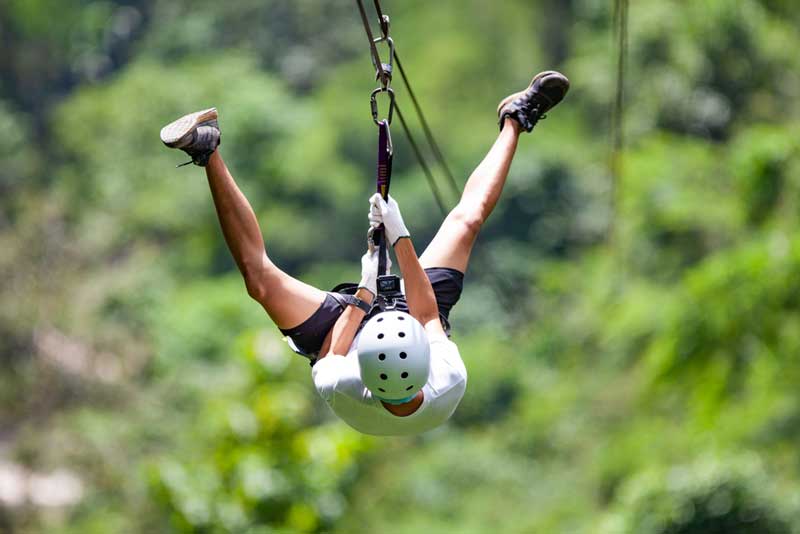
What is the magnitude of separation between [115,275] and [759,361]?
7.66m

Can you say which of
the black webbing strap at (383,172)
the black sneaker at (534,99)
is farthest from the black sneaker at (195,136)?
the black sneaker at (534,99)

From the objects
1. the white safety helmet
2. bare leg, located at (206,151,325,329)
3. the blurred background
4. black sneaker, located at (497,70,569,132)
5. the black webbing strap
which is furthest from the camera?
the blurred background

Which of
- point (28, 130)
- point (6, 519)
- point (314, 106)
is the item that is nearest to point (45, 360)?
point (6, 519)

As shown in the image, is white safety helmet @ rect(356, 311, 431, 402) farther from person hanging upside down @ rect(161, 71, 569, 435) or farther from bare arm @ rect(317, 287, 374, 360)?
bare arm @ rect(317, 287, 374, 360)

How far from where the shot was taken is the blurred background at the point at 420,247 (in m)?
10.6

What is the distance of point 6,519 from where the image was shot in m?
12.7

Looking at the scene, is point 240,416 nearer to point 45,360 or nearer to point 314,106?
point 45,360

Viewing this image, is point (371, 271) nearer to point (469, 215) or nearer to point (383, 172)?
point (383, 172)

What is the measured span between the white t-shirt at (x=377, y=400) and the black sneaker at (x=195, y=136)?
0.71 meters

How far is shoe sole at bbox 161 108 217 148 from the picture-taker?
13.1 ft


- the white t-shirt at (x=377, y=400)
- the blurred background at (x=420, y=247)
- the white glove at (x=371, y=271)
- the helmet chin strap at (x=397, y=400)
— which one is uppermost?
the blurred background at (x=420, y=247)

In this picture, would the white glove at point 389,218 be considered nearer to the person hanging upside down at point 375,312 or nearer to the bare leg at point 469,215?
the person hanging upside down at point 375,312

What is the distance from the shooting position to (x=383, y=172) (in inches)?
159

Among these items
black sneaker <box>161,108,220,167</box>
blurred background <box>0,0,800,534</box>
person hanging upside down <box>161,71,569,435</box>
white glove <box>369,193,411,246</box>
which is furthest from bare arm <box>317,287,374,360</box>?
blurred background <box>0,0,800,534</box>
